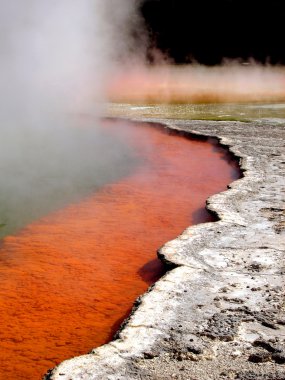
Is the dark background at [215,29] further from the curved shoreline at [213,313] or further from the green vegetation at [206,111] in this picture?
the curved shoreline at [213,313]

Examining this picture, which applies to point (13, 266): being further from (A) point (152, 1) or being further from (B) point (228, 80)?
(A) point (152, 1)

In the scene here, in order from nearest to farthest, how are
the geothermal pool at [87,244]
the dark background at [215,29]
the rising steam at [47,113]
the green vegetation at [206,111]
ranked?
the geothermal pool at [87,244] < the rising steam at [47,113] < the green vegetation at [206,111] < the dark background at [215,29]

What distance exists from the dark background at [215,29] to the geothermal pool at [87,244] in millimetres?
12788

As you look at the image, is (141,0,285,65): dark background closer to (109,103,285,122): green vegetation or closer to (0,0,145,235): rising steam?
(0,0,145,235): rising steam

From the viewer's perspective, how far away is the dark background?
1736cm

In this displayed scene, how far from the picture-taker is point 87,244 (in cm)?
292

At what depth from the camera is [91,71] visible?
47.1ft

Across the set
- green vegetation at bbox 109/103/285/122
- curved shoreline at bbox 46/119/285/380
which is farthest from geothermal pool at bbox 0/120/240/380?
green vegetation at bbox 109/103/285/122

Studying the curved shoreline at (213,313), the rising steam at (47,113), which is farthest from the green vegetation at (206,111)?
the curved shoreline at (213,313)

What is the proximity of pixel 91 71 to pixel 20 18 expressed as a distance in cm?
735

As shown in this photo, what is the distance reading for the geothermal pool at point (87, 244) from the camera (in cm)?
202

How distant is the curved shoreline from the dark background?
15064mm

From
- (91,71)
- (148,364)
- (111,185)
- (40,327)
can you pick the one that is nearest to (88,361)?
(148,364)

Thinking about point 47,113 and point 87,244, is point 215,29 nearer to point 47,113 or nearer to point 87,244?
point 47,113
